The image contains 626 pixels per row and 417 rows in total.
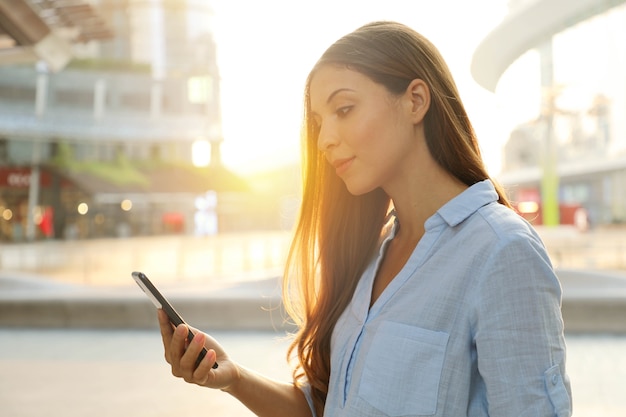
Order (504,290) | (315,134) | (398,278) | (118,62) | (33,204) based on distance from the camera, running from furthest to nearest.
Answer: (118,62) < (33,204) < (315,134) < (398,278) < (504,290)

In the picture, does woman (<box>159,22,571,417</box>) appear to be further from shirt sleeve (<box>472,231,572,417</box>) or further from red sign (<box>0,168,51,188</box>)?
red sign (<box>0,168,51,188</box>)

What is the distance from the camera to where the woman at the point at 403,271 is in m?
0.83

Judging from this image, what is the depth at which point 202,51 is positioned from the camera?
26.1 meters

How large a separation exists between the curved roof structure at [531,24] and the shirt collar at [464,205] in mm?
4370

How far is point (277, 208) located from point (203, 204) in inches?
201

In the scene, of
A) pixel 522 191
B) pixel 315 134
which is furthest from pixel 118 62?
pixel 315 134

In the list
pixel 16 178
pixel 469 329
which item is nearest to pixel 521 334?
pixel 469 329

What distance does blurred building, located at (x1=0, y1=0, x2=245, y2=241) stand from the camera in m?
22.0

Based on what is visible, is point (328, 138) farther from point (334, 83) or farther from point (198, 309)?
point (198, 309)

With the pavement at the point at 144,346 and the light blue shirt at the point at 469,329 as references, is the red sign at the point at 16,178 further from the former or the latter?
the light blue shirt at the point at 469,329

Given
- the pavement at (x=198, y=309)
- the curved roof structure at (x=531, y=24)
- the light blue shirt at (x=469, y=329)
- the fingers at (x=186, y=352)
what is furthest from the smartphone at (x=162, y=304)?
the curved roof structure at (x=531, y=24)

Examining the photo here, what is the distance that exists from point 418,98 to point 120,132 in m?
24.9

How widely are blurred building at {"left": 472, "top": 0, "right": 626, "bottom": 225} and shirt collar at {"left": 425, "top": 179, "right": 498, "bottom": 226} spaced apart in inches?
15.3

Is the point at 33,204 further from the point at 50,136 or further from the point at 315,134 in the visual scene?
the point at 315,134
